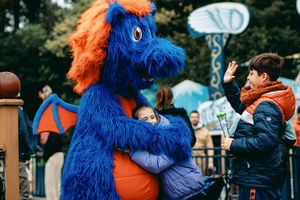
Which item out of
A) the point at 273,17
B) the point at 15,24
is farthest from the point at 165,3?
the point at 15,24

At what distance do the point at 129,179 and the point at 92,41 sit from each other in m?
1.13

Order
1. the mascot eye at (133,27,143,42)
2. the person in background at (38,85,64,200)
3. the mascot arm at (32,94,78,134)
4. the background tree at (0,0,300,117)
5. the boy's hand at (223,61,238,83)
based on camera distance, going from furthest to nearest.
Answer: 1. the background tree at (0,0,300,117)
2. the person in background at (38,85,64,200)
3. the boy's hand at (223,61,238,83)
4. the mascot arm at (32,94,78,134)
5. the mascot eye at (133,27,143,42)

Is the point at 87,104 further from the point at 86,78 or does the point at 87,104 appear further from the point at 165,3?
the point at 165,3

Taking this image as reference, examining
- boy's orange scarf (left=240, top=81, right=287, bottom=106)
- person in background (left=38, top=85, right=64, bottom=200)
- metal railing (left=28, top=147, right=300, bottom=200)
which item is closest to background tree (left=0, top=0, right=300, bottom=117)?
person in background (left=38, top=85, right=64, bottom=200)

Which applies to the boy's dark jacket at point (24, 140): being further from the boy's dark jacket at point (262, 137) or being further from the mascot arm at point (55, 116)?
the boy's dark jacket at point (262, 137)

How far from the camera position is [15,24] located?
26906 mm

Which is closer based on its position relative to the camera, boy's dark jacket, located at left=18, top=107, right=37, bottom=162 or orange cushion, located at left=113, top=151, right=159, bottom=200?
orange cushion, located at left=113, top=151, right=159, bottom=200

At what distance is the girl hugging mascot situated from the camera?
16.0 ft

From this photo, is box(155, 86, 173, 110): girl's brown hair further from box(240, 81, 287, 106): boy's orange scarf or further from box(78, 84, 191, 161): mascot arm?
box(78, 84, 191, 161): mascot arm

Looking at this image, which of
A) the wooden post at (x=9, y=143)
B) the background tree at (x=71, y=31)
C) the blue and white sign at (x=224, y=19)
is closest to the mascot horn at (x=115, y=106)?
the wooden post at (x=9, y=143)

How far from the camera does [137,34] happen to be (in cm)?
520

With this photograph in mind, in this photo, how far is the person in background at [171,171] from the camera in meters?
4.88

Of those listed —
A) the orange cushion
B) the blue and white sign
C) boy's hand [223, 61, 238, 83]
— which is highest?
the blue and white sign

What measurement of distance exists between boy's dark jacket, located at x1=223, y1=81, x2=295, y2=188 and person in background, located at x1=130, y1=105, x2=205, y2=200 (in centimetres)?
42
